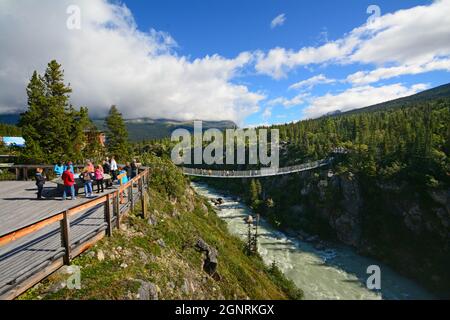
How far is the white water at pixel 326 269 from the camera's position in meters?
33.7

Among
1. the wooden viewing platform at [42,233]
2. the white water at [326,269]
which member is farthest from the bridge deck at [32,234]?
the white water at [326,269]

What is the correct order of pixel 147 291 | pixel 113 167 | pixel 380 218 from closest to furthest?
pixel 147 291 < pixel 113 167 < pixel 380 218

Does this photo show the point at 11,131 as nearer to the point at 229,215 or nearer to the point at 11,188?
the point at 229,215

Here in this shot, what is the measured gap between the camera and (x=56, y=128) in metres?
23.7

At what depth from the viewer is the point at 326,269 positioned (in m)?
39.3

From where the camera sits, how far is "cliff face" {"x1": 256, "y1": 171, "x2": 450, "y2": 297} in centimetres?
4309

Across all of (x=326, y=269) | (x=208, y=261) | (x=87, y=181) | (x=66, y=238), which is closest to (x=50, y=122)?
(x=87, y=181)

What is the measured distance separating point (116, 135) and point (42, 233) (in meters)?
43.9

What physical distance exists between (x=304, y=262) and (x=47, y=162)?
3487 cm

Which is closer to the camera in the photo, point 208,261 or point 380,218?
point 208,261

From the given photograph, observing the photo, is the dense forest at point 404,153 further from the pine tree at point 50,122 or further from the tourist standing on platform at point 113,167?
the pine tree at point 50,122

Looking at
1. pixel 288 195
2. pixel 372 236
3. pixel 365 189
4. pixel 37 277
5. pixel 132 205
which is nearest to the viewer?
pixel 37 277

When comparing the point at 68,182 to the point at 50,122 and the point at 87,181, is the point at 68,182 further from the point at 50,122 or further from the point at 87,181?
the point at 50,122

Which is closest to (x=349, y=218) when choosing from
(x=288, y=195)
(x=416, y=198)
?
(x=416, y=198)
